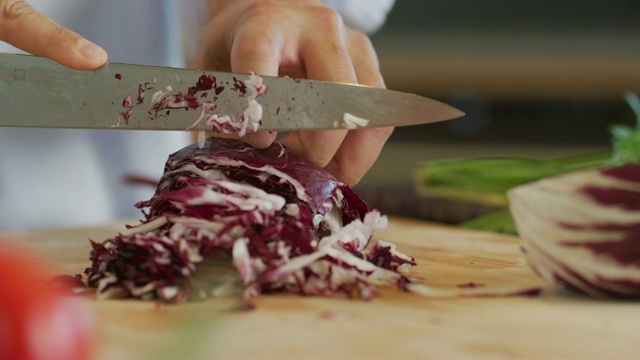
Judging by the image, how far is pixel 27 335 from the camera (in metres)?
1.02

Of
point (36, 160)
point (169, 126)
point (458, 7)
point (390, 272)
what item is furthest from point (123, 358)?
point (458, 7)

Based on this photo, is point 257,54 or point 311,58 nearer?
point 257,54

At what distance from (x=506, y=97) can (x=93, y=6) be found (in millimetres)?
3921

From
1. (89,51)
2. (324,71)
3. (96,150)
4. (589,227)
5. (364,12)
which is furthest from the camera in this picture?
(364,12)

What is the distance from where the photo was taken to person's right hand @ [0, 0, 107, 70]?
2037 millimetres

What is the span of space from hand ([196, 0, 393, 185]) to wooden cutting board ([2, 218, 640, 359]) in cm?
58

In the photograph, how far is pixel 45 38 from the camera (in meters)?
2.12

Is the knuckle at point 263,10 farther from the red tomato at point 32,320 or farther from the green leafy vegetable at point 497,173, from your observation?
the red tomato at point 32,320

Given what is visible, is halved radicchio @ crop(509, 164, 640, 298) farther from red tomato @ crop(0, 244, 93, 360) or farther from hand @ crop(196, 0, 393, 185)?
red tomato @ crop(0, 244, 93, 360)

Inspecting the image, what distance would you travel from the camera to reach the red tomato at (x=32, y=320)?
1.01 m

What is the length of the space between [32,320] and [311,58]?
5.23ft

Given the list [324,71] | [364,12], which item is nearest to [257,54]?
[324,71]

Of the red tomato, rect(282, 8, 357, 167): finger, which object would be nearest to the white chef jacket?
rect(282, 8, 357, 167): finger

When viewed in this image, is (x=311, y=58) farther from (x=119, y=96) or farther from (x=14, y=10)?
(x=14, y=10)
